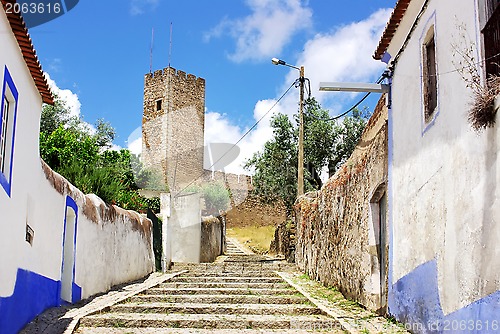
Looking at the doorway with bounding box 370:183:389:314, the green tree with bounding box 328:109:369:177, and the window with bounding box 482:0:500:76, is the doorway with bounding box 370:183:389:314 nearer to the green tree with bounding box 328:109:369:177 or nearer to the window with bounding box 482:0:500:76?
the window with bounding box 482:0:500:76

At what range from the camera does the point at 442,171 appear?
5770 millimetres

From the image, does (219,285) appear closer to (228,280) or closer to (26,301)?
(228,280)

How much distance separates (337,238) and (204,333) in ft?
15.3

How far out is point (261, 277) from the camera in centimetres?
1373

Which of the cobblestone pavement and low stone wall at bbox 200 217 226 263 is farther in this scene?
low stone wall at bbox 200 217 226 263

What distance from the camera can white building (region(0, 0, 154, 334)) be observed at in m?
6.05

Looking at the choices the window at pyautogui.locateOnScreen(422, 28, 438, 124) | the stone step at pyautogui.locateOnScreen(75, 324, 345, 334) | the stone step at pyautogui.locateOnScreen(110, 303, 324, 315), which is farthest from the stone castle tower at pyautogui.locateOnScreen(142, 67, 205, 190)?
the window at pyautogui.locateOnScreen(422, 28, 438, 124)

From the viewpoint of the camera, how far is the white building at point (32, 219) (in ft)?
19.9

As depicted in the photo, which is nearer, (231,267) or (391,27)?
(391,27)

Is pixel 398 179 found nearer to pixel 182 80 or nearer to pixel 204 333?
pixel 204 333

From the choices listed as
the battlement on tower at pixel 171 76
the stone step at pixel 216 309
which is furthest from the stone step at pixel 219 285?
the battlement on tower at pixel 171 76

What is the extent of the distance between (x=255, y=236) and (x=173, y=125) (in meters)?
10.8

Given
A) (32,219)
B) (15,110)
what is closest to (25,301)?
(32,219)

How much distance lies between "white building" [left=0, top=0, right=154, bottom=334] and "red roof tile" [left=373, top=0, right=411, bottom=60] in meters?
4.21
